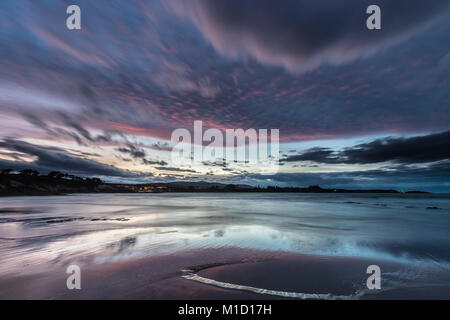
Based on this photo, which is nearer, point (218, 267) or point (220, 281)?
point (220, 281)

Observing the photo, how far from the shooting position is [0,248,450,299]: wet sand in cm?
437

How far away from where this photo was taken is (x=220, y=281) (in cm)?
500

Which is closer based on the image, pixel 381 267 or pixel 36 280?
pixel 36 280

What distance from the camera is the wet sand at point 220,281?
4367 millimetres

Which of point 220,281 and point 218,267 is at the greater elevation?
point 220,281

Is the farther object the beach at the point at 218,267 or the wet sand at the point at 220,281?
the beach at the point at 218,267

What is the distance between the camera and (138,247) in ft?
26.5

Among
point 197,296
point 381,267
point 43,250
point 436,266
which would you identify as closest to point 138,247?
point 43,250

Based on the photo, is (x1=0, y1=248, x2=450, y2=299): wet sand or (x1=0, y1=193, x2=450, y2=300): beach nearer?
(x1=0, y1=248, x2=450, y2=299): wet sand
